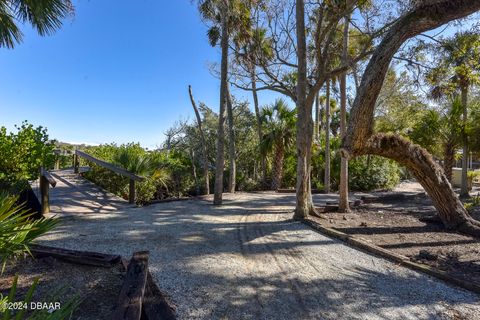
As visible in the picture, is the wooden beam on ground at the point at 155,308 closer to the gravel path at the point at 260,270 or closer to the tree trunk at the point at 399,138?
the gravel path at the point at 260,270

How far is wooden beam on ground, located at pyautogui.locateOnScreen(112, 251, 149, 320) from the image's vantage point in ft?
7.70

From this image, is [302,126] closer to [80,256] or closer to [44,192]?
[80,256]

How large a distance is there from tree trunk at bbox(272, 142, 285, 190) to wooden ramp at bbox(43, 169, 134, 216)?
28.2ft

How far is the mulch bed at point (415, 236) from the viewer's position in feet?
15.0

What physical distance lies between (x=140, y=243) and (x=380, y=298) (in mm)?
3560

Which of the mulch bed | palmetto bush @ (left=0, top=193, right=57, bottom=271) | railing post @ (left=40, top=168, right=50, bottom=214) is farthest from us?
railing post @ (left=40, top=168, right=50, bottom=214)

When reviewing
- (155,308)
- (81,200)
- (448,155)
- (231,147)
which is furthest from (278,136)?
(155,308)

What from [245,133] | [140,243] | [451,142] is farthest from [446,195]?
[245,133]

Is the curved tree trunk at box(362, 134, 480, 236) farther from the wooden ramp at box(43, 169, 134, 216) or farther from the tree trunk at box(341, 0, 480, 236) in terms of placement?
the wooden ramp at box(43, 169, 134, 216)

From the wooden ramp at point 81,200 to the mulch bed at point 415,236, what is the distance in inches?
211

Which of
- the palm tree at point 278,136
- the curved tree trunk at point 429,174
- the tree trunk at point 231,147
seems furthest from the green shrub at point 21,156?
the palm tree at point 278,136

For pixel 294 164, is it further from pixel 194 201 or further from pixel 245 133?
pixel 194 201

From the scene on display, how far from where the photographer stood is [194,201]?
34.1 feet

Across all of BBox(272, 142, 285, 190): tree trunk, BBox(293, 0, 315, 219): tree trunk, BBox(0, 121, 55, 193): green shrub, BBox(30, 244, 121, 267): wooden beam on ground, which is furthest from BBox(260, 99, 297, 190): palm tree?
BBox(30, 244, 121, 267): wooden beam on ground
